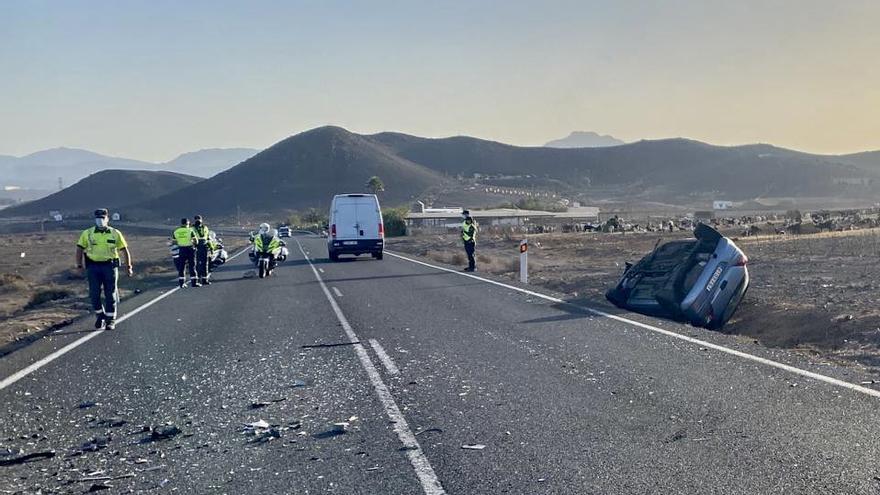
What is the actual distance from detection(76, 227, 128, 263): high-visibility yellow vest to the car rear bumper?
21.3m

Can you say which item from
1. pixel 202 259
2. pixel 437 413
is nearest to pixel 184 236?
pixel 202 259

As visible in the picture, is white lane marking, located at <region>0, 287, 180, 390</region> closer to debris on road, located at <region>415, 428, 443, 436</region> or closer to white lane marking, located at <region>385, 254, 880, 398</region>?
debris on road, located at <region>415, 428, 443, 436</region>

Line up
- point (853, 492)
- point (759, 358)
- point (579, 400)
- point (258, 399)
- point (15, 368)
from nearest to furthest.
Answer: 1. point (853, 492)
2. point (579, 400)
3. point (258, 399)
4. point (759, 358)
5. point (15, 368)

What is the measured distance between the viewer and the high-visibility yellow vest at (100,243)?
15750 millimetres

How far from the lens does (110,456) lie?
7.50m

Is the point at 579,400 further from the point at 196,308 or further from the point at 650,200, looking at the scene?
the point at 650,200

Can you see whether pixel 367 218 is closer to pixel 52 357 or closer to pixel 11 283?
pixel 11 283

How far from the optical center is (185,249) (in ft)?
84.0

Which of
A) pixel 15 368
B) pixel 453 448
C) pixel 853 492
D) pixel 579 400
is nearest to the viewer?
pixel 853 492

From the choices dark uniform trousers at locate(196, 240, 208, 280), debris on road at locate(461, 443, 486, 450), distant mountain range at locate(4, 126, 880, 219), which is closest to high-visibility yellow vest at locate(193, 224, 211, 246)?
dark uniform trousers at locate(196, 240, 208, 280)

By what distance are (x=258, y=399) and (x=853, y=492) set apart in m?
5.70

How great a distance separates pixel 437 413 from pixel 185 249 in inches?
722

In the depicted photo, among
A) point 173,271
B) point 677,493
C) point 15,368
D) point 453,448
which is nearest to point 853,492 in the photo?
point 677,493

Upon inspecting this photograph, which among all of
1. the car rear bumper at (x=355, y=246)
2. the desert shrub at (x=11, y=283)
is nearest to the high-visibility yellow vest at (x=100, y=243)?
the car rear bumper at (x=355, y=246)
